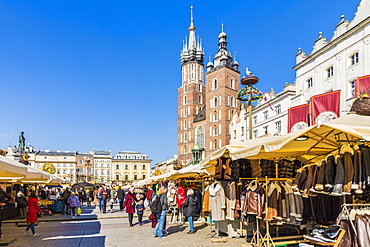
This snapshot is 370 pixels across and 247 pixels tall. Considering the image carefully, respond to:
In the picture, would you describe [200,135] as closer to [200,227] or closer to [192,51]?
[192,51]

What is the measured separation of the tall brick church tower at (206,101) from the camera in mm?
72938

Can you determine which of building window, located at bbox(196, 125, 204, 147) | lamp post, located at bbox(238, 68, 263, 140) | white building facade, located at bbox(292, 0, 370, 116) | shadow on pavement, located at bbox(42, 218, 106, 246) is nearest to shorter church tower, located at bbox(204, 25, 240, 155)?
building window, located at bbox(196, 125, 204, 147)

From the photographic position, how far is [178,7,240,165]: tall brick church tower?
72.9 metres

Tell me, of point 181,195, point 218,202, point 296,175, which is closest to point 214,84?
point 181,195

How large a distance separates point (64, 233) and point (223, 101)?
6254 cm

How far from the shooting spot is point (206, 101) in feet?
255

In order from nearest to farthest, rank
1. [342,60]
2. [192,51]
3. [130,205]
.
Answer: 1. [130,205]
2. [342,60]
3. [192,51]

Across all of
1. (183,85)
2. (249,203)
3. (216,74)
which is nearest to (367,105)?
(249,203)

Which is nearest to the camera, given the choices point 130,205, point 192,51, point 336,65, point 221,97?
point 130,205

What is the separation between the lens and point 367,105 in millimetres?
7527

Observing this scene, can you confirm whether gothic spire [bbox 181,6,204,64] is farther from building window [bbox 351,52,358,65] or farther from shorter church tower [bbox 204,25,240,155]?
building window [bbox 351,52,358,65]

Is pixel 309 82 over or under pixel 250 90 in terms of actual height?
over

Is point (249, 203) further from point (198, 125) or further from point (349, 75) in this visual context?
point (198, 125)

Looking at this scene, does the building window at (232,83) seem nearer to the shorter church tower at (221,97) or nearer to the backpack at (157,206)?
the shorter church tower at (221,97)
